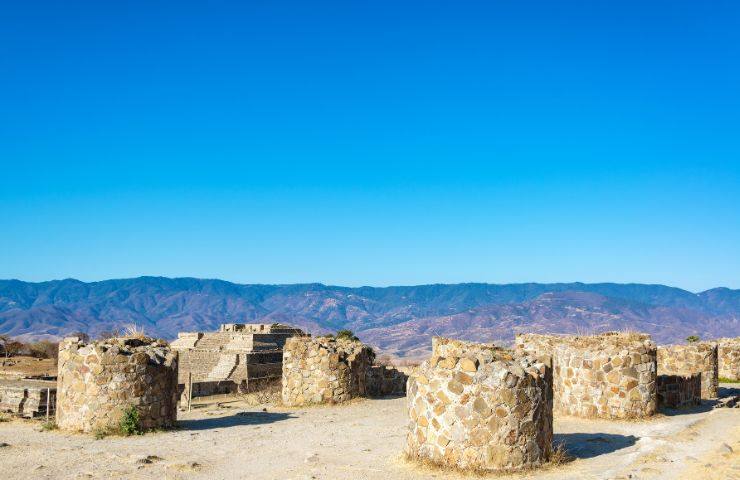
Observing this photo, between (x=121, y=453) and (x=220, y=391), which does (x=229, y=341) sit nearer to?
(x=220, y=391)

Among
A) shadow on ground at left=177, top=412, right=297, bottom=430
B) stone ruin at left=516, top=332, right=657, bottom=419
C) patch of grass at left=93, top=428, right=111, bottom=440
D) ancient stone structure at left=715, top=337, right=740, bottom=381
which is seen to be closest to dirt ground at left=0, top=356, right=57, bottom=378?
shadow on ground at left=177, top=412, right=297, bottom=430

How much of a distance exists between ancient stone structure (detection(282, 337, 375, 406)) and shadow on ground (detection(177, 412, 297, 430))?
1.70 m

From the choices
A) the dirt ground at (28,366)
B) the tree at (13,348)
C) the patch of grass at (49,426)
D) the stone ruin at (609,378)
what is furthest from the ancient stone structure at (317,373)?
the tree at (13,348)

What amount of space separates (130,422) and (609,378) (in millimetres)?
11287

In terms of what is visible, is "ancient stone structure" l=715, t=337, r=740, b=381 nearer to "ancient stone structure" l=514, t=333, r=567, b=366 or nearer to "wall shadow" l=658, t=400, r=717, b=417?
"wall shadow" l=658, t=400, r=717, b=417

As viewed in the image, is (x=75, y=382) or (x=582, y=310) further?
(x=582, y=310)

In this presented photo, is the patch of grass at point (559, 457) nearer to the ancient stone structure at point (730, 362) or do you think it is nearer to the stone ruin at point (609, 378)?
the stone ruin at point (609, 378)

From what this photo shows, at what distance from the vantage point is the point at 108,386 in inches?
627

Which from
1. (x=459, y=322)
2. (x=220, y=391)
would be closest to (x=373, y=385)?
(x=220, y=391)

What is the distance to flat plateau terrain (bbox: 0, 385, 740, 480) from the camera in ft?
39.4

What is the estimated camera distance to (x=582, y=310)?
182 m

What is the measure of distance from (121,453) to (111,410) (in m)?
2.32

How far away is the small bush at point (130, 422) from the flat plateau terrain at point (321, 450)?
0.30m

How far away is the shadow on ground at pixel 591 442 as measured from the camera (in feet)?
44.6
